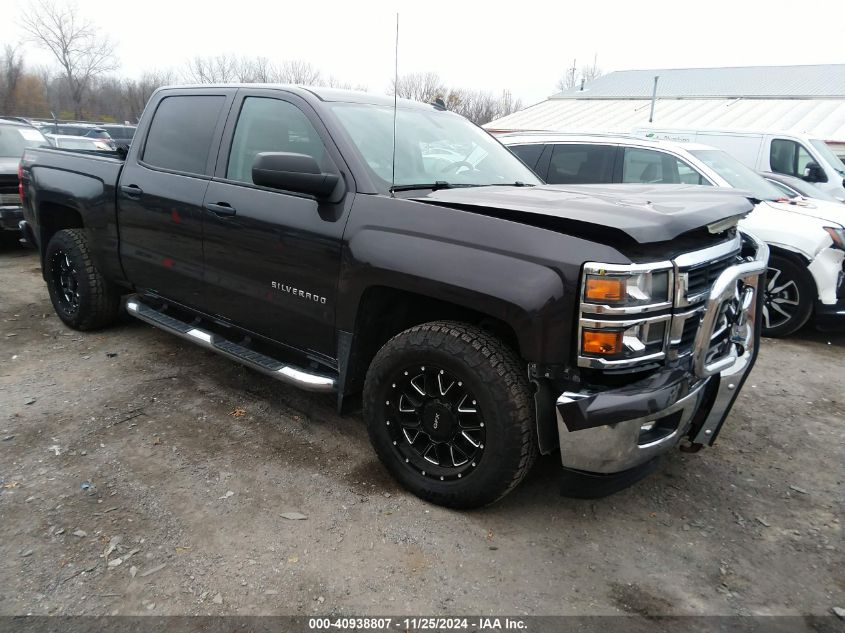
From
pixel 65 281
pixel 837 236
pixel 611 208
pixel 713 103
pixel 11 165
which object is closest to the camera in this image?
pixel 611 208

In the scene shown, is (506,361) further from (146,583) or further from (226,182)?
(226,182)

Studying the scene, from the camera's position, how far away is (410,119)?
11.9ft

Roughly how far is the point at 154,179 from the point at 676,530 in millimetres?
3679

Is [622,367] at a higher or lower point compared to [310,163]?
lower

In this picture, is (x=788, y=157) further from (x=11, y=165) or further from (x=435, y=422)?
(x=11, y=165)

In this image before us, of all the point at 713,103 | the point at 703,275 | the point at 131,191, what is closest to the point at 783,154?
the point at 703,275

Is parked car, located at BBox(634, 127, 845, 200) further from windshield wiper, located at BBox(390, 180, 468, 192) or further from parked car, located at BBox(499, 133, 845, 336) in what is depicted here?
windshield wiper, located at BBox(390, 180, 468, 192)

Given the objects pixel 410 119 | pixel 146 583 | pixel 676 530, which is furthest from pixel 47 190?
pixel 676 530

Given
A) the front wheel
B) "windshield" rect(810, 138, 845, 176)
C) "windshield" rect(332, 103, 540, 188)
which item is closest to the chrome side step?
the front wheel

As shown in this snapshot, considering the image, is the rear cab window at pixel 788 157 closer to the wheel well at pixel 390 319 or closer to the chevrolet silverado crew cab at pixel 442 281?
the chevrolet silverado crew cab at pixel 442 281

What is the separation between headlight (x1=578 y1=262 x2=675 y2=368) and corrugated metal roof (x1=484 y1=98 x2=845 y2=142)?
20502 millimetres

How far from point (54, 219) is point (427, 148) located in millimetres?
3455

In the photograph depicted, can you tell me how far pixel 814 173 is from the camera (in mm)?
9695

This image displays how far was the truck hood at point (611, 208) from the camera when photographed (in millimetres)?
2287
